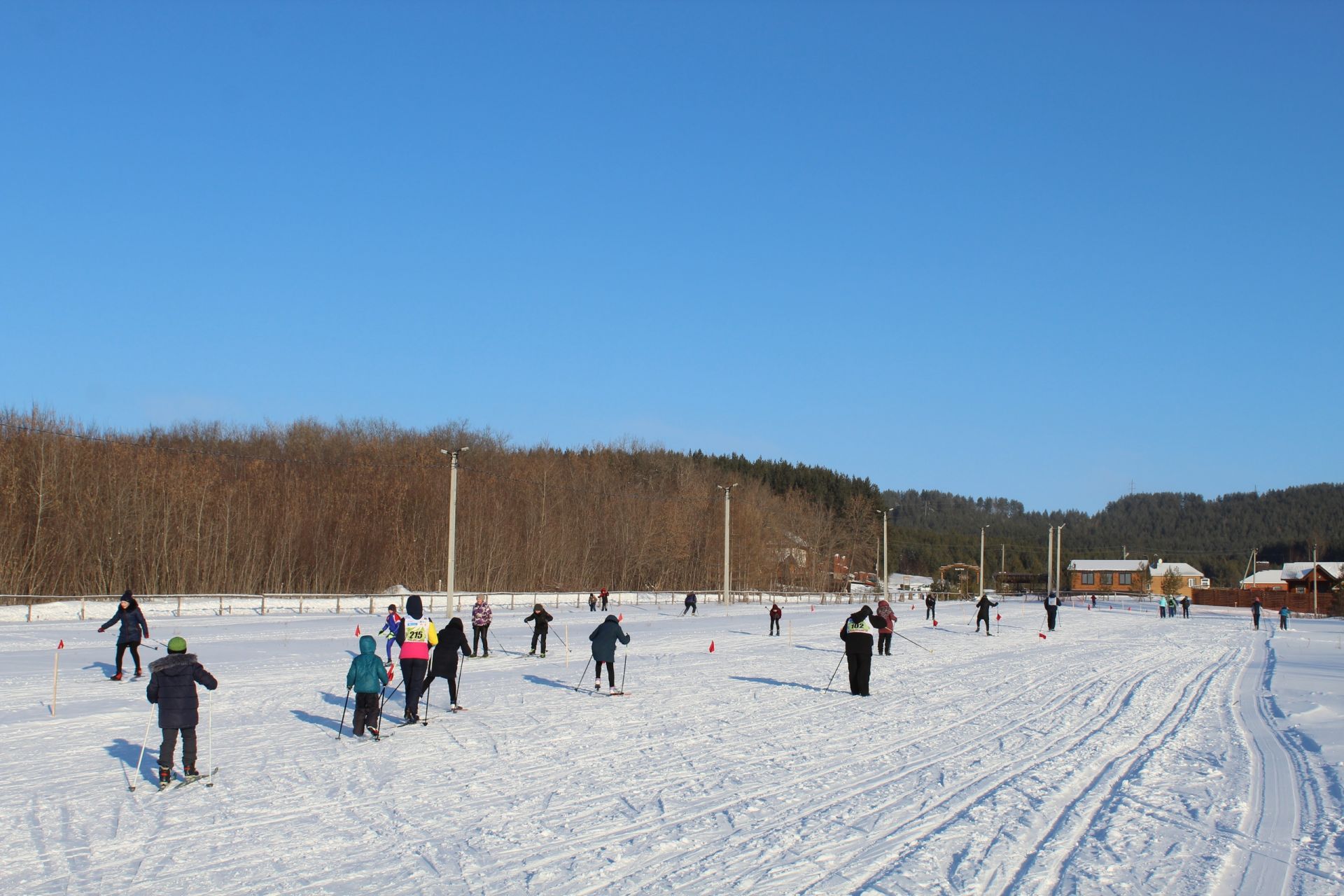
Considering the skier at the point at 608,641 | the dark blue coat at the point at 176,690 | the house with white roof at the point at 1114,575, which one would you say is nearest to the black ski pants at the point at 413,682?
the dark blue coat at the point at 176,690

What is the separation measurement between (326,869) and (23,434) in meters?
55.4

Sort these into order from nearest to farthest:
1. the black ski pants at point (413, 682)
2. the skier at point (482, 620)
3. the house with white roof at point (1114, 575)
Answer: the black ski pants at point (413, 682), the skier at point (482, 620), the house with white roof at point (1114, 575)

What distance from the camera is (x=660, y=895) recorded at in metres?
6.89

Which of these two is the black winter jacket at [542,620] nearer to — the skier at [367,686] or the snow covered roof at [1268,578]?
the skier at [367,686]

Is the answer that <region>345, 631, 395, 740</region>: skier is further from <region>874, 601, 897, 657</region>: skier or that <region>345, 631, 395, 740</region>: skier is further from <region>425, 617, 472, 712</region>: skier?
<region>874, 601, 897, 657</region>: skier

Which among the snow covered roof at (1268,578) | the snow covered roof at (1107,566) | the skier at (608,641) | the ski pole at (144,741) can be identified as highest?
the skier at (608,641)

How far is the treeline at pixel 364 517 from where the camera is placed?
51312mm

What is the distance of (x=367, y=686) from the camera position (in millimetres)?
13094

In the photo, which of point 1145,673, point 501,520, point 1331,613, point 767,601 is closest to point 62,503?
point 501,520

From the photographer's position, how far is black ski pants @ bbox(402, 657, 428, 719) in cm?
1434

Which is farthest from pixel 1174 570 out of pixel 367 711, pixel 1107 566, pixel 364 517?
pixel 367 711

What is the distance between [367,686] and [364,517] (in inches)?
2241

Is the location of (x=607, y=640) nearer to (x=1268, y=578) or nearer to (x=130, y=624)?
(x=130, y=624)

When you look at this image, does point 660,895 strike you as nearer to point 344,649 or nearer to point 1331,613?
point 344,649
